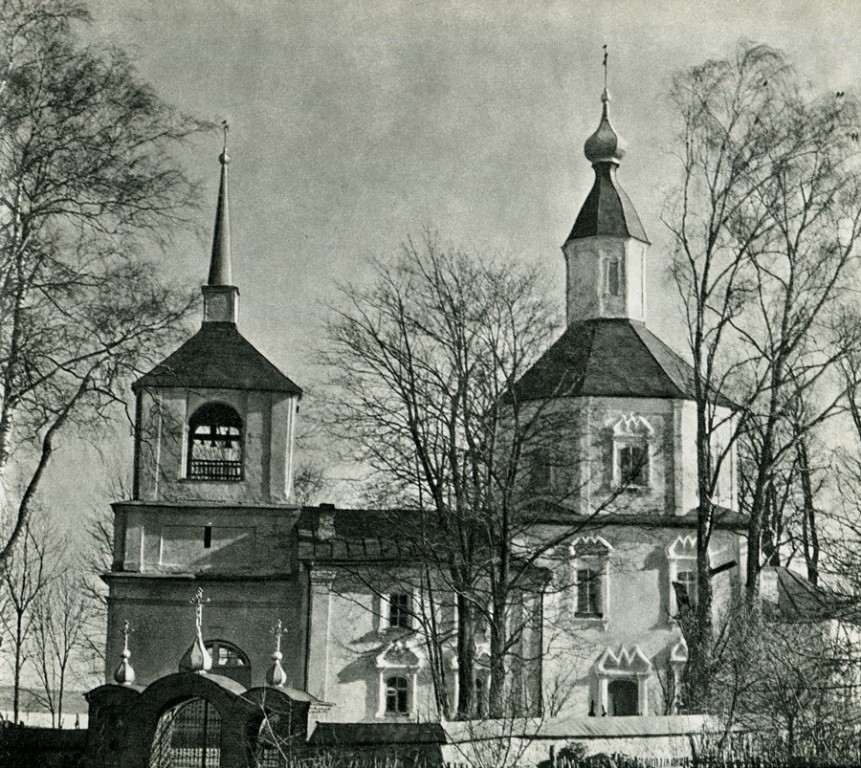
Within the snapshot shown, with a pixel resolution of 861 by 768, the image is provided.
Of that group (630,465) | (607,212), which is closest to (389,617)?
(630,465)

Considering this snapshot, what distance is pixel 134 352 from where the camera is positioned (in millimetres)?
20531

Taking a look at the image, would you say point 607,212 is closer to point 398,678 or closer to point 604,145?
point 604,145

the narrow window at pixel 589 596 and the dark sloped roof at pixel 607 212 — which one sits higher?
the dark sloped roof at pixel 607 212

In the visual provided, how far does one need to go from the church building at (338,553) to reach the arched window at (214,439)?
40 millimetres

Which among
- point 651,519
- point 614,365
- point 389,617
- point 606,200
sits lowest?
point 389,617

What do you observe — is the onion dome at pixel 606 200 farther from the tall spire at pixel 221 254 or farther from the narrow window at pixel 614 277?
the tall spire at pixel 221 254

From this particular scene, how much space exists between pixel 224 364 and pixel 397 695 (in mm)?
7829

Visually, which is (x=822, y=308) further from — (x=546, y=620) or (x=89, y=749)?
(x=89, y=749)

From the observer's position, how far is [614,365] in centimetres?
3741

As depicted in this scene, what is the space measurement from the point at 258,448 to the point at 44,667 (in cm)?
1272

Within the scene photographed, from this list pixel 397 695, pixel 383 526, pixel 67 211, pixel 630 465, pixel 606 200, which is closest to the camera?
pixel 67 211

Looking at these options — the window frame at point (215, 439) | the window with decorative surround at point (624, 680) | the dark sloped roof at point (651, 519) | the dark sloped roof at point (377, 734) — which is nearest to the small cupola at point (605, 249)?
the dark sloped roof at point (651, 519)

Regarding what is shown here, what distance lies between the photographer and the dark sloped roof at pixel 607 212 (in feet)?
130

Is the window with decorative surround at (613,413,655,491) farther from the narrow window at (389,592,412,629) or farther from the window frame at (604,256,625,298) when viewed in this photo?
the narrow window at (389,592,412,629)
